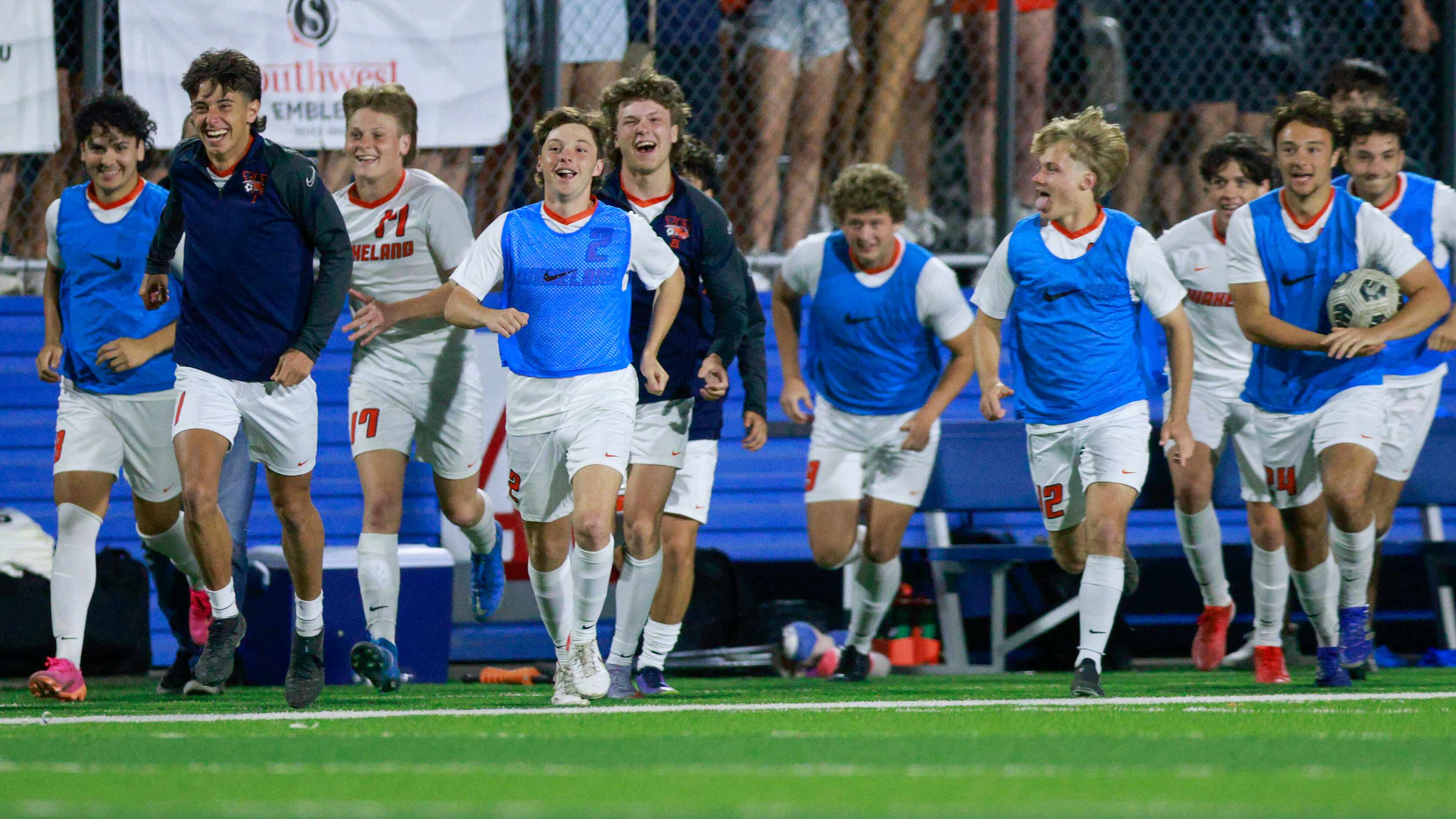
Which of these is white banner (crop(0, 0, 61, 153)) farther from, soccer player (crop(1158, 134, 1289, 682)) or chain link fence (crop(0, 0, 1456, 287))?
soccer player (crop(1158, 134, 1289, 682))

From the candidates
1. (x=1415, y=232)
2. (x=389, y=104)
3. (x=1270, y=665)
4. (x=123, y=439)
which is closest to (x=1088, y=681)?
(x=1270, y=665)

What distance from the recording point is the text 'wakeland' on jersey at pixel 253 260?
273 inches

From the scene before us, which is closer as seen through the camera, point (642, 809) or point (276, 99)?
point (642, 809)

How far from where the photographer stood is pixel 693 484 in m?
7.83

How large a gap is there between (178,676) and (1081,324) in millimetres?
4211

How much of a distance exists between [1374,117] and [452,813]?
6278 millimetres

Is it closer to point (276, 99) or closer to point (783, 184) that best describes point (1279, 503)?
point (783, 184)

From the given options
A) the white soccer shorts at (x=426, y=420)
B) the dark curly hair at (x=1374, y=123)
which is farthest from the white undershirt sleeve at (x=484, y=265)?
the dark curly hair at (x=1374, y=123)

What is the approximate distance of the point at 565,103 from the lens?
34.6 ft

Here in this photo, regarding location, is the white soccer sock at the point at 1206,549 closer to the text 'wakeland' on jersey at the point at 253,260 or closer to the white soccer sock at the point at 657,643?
the white soccer sock at the point at 657,643

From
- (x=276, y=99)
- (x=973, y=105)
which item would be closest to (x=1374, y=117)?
(x=973, y=105)

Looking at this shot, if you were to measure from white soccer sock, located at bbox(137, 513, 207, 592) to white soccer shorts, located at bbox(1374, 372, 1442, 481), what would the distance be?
5400 mm

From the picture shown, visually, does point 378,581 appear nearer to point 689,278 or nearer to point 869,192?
point 689,278

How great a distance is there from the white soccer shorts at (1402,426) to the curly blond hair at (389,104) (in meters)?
4.62
